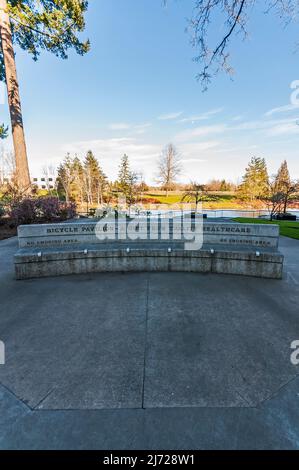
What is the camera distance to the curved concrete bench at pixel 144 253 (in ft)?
19.3

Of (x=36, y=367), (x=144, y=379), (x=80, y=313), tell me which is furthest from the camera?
(x=80, y=313)

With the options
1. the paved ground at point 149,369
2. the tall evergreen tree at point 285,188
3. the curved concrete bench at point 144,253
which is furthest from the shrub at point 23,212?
the tall evergreen tree at point 285,188

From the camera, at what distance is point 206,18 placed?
170 inches

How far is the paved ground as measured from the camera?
1.90 m

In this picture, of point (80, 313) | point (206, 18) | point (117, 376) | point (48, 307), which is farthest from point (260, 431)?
point (206, 18)

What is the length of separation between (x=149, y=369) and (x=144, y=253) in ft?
12.4

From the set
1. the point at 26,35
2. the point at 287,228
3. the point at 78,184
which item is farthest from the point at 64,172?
the point at 287,228

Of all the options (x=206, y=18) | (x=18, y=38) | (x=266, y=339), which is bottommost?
(x=266, y=339)

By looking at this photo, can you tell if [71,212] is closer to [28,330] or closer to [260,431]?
[28,330]

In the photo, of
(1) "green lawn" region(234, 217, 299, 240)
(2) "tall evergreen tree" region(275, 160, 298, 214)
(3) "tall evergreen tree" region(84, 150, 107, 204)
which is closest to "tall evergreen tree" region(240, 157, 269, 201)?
(2) "tall evergreen tree" region(275, 160, 298, 214)

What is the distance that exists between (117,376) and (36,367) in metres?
1.04

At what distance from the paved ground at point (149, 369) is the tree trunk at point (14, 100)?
11167 mm

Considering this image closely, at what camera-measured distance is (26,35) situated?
486 inches

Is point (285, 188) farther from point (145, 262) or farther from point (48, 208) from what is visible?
point (145, 262)
